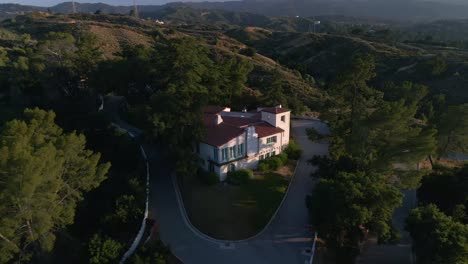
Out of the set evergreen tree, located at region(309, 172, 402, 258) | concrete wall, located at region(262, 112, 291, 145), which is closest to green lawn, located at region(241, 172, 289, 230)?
evergreen tree, located at region(309, 172, 402, 258)

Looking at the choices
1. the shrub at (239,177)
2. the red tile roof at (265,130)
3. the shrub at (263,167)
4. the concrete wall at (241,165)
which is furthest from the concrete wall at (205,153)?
the red tile roof at (265,130)

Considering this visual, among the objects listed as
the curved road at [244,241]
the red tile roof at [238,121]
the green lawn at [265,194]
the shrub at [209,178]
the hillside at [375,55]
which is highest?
the hillside at [375,55]

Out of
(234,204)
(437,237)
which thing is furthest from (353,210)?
(234,204)

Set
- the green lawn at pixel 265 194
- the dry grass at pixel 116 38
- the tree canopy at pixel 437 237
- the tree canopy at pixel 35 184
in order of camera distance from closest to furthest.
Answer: the tree canopy at pixel 35 184 < the tree canopy at pixel 437 237 < the green lawn at pixel 265 194 < the dry grass at pixel 116 38

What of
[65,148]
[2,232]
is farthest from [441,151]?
[2,232]

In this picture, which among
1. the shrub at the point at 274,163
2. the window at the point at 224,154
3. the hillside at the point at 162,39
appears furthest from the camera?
the hillside at the point at 162,39

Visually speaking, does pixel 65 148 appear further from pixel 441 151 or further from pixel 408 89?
pixel 408 89

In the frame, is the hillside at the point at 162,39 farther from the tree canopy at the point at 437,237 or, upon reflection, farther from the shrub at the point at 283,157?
the tree canopy at the point at 437,237

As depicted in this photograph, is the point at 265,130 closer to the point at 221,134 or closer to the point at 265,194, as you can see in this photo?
the point at 221,134
